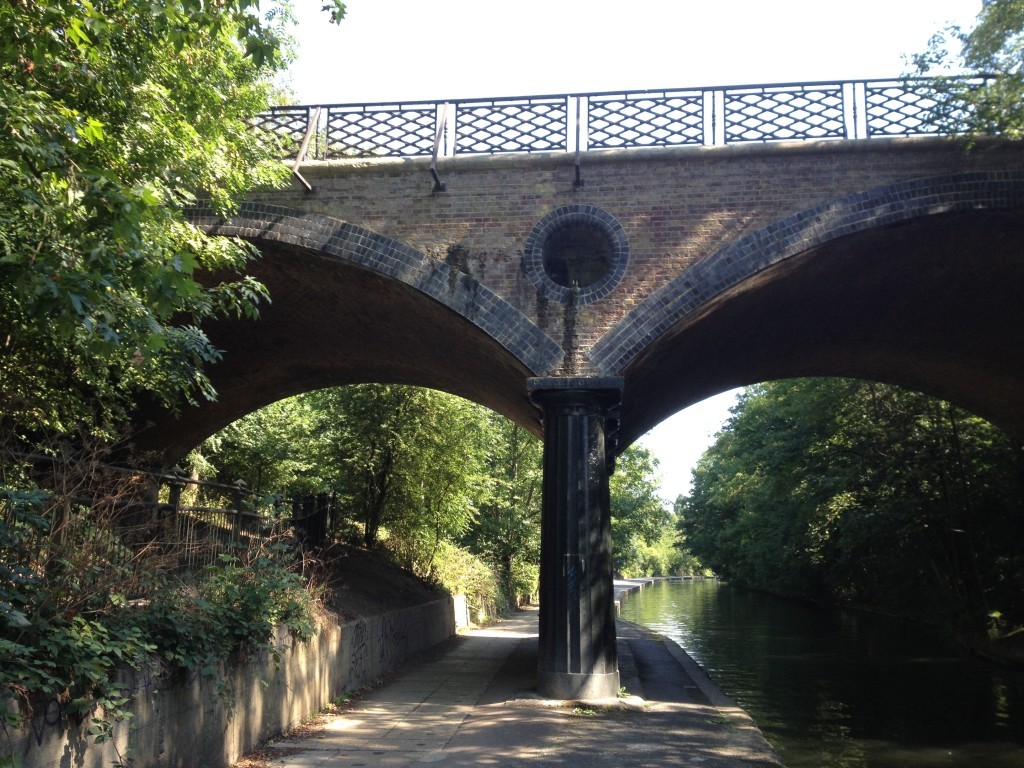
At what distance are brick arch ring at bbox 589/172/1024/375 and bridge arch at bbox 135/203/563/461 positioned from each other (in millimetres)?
931

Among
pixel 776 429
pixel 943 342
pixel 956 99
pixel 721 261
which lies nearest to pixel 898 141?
pixel 956 99

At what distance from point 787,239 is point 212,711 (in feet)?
26.2

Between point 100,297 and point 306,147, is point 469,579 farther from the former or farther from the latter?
A: point 100,297

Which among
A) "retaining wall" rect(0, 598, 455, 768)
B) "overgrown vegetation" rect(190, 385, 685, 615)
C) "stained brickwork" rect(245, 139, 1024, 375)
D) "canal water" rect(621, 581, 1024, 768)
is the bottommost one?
"canal water" rect(621, 581, 1024, 768)

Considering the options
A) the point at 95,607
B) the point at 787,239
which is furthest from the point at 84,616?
the point at 787,239

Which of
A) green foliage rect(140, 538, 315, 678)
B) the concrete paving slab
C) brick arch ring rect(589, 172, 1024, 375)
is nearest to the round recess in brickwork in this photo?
brick arch ring rect(589, 172, 1024, 375)

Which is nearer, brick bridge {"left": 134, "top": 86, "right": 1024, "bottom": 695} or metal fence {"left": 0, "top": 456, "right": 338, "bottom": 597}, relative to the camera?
metal fence {"left": 0, "top": 456, "right": 338, "bottom": 597}

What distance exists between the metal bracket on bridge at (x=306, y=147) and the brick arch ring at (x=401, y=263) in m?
0.40

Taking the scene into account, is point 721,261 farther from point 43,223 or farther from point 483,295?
point 43,223

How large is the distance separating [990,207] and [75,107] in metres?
9.73

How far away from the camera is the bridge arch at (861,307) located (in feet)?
34.3

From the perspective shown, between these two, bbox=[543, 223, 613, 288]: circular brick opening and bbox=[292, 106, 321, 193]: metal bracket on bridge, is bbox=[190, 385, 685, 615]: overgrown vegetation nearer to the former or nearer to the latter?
bbox=[292, 106, 321, 193]: metal bracket on bridge

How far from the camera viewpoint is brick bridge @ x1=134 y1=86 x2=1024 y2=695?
407 inches

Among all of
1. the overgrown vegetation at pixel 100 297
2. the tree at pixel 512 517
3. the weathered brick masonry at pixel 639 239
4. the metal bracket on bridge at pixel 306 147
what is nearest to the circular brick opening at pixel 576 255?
the weathered brick masonry at pixel 639 239
